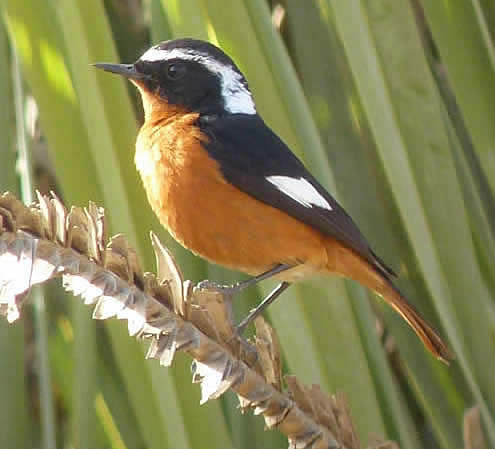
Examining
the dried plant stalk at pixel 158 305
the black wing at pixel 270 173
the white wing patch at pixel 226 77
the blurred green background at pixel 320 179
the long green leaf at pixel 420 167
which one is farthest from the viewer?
the white wing patch at pixel 226 77

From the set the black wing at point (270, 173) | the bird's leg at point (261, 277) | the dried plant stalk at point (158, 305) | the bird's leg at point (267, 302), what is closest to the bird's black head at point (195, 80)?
the black wing at point (270, 173)

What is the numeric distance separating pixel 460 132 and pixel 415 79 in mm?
413

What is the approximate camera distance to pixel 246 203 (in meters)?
2.34

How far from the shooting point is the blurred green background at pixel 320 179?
2092 millimetres

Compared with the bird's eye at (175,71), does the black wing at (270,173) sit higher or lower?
lower

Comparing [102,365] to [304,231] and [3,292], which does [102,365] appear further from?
[3,292]

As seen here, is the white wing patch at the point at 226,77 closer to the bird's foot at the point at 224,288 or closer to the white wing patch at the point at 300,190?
the white wing patch at the point at 300,190

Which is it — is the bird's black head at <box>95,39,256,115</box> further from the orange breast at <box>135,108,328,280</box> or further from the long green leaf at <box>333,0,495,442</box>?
the long green leaf at <box>333,0,495,442</box>

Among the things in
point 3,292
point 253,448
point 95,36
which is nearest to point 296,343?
point 253,448

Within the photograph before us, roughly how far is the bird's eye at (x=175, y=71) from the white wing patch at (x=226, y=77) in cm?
4

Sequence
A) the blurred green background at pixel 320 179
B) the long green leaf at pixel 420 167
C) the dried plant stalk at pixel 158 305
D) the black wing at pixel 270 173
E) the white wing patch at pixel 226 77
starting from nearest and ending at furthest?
1. the dried plant stalk at pixel 158 305
2. the blurred green background at pixel 320 179
3. the long green leaf at pixel 420 167
4. the black wing at pixel 270 173
5. the white wing patch at pixel 226 77

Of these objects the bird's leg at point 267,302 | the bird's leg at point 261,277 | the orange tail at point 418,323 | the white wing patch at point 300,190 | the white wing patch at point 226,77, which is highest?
the white wing patch at point 226,77

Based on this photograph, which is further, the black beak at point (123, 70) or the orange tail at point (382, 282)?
the orange tail at point (382, 282)

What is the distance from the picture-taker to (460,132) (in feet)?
9.09
